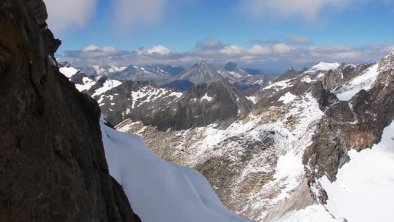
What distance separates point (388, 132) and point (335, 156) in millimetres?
37848

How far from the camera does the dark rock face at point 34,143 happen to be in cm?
1057

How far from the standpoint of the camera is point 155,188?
86.9 ft

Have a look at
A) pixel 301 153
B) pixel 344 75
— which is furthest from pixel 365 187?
pixel 344 75

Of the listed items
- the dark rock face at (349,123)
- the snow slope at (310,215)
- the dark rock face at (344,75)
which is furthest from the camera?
the dark rock face at (344,75)

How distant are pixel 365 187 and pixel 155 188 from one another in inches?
3393

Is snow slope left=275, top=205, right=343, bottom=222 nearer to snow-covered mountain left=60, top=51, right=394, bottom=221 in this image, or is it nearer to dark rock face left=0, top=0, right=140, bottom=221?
snow-covered mountain left=60, top=51, right=394, bottom=221

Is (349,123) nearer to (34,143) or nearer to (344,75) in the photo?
(344,75)

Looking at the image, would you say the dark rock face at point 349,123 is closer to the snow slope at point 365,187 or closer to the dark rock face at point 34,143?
the snow slope at point 365,187

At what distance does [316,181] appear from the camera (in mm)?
86750

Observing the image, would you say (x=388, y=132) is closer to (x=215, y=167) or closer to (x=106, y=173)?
(x=215, y=167)

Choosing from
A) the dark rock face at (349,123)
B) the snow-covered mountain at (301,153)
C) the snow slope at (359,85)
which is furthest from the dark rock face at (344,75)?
the dark rock face at (349,123)

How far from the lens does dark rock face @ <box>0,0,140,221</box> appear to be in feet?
34.7

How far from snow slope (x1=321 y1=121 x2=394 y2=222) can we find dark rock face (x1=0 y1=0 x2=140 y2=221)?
76843 millimetres

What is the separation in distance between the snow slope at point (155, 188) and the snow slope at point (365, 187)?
196ft
